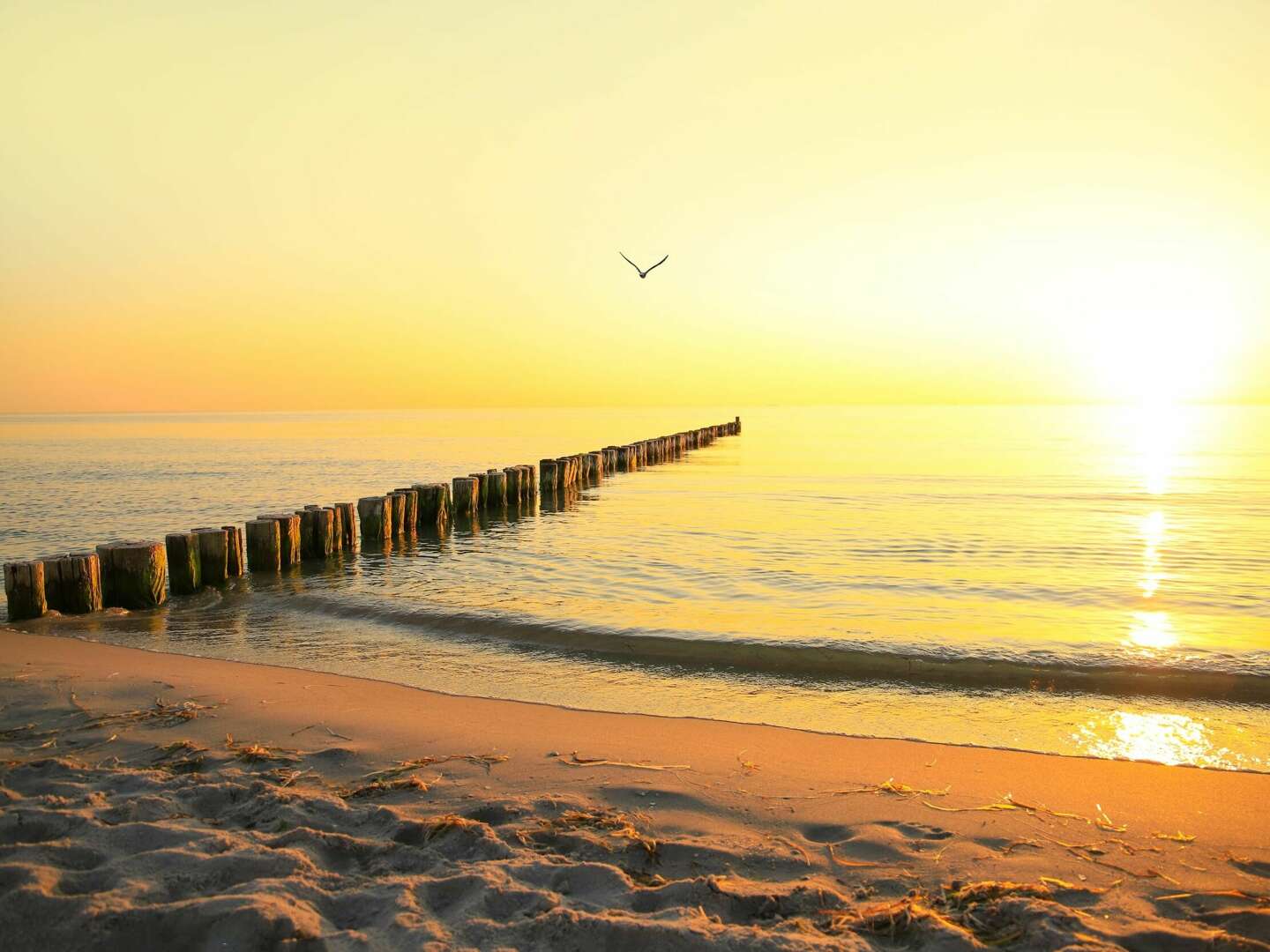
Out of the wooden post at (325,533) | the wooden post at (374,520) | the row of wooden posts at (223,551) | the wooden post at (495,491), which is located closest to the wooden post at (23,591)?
the row of wooden posts at (223,551)

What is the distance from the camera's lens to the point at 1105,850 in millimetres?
3734

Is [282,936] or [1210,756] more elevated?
[282,936]

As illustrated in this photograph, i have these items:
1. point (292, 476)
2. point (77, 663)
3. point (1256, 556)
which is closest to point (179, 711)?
point (77, 663)

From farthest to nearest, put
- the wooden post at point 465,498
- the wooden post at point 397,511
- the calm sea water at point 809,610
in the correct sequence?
the wooden post at point 465,498 → the wooden post at point 397,511 → the calm sea water at point 809,610

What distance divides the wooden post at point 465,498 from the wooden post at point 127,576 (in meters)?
7.73

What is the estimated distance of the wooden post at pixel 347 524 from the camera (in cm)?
1308

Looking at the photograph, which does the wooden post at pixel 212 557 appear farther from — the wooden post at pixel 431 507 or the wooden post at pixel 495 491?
the wooden post at pixel 495 491

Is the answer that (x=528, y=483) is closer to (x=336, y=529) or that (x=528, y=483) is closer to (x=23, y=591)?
(x=336, y=529)

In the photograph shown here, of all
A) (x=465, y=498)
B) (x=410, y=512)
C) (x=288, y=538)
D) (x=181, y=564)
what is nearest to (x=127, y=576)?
(x=181, y=564)

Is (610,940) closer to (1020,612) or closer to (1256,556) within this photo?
(1020,612)

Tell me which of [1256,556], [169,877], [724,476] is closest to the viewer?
[169,877]

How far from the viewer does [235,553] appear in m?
10.7

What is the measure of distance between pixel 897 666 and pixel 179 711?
5.28 metres

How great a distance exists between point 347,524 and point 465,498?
4008 mm
